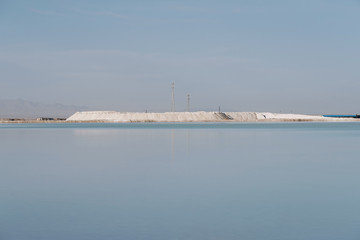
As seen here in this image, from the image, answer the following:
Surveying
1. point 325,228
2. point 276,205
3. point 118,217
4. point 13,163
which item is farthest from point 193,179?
point 13,163

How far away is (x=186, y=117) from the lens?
487ft

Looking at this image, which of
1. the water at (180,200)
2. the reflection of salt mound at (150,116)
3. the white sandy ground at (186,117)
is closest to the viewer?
the water at (180,200)

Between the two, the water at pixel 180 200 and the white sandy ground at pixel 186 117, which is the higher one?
the white sandy ground at pixel 186 117

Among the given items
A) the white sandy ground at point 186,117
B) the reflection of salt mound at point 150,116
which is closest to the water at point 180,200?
the reflection of salt mound at point 150,116

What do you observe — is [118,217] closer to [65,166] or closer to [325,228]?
[325,228]

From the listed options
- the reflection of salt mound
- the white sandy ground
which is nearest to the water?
the reflection of salt mound

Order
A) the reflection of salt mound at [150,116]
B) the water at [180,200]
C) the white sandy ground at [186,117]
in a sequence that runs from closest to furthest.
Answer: the water at [180,200], the reflection of salt mound at [150,116], the white sandy ground at [186,117]

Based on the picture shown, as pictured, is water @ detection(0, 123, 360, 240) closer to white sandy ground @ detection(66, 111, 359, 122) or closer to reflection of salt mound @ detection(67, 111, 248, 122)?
reflection of salt mound @ detection(67, 111, 248, 122)

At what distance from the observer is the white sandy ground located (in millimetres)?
149250

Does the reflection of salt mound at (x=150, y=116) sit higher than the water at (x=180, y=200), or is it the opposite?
the reflection of salt mound at (x=150, y=116)

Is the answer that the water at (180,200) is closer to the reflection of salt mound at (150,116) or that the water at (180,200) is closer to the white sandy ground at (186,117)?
the reflection of salt mound at (150,116)

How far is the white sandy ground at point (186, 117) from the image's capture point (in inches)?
5876

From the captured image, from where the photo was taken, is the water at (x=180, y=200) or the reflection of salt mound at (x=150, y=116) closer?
the water at (x=180, y=200)

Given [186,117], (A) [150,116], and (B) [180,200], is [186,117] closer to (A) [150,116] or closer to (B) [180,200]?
(A) [150,116]
